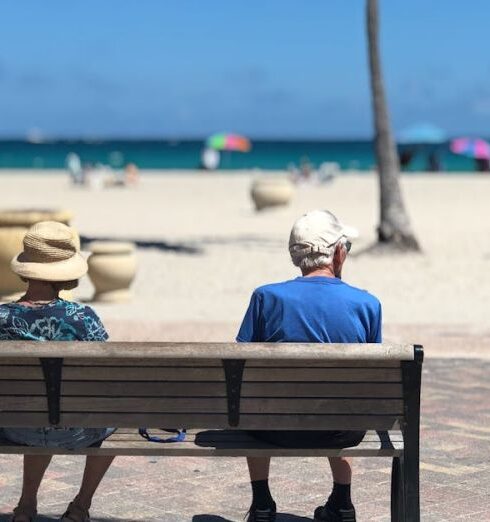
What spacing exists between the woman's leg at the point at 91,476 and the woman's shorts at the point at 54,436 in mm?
279

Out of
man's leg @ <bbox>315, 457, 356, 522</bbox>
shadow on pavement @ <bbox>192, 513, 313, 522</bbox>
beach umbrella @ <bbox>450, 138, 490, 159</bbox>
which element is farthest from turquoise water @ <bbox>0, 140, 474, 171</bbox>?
man's leg @ <bbox>315, 457, 356, 522</bbox>

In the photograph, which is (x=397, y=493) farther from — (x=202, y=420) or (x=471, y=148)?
(x=471, y=148)

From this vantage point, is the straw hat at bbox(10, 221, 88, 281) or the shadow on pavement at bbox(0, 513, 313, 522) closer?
the straw hat at bbox(10, 221, 88, 281)

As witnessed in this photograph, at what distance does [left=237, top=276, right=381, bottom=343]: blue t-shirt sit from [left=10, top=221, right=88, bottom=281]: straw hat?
706 millimetres

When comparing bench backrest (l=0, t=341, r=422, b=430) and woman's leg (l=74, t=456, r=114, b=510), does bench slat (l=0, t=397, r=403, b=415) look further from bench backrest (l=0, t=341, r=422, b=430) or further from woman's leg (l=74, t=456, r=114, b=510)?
woman's leg (l=74, t=456, r=114, b=510)

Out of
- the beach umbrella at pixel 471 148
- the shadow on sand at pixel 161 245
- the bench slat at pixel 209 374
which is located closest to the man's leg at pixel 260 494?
the bench slat at pixel 209 374

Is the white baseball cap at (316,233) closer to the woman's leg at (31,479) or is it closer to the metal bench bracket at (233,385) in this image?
the metal bench bracket at (233,385)

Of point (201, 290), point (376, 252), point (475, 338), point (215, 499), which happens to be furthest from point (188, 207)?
point (215, 499)

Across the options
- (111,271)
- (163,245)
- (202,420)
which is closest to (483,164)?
(163,245)

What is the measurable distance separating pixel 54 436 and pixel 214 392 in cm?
69

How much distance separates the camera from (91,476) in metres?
5.10

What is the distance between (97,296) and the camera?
45.7ft

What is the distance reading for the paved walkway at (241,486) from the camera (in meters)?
5.51

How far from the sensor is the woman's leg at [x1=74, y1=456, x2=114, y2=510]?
16.7ft
